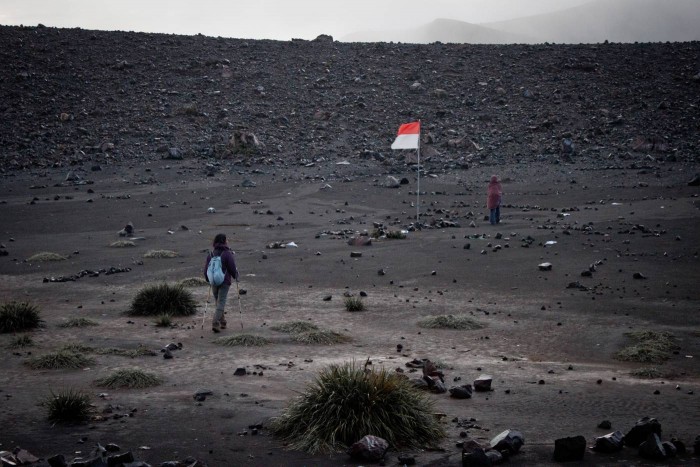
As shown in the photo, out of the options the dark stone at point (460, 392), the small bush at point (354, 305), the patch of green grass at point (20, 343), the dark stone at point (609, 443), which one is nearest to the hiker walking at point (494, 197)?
the small bush at point (354, 305)

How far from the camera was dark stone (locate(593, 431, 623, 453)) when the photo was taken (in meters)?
7.44

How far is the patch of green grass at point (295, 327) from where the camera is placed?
13.5m

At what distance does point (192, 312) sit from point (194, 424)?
7001 millimetres

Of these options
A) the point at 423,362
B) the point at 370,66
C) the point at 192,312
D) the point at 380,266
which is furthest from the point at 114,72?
the point at 423,362

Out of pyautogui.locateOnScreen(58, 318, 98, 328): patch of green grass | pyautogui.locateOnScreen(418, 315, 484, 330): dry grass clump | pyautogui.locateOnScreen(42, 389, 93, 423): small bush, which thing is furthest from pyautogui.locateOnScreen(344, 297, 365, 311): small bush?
pyautogui.locateOnScreen(42, 389, 93, 423): small bush

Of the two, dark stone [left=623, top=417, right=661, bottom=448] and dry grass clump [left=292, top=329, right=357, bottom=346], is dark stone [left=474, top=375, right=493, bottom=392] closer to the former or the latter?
dark stone [left=623, top=417, right=661, bottom=448]

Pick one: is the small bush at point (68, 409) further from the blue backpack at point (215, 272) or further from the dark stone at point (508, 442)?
the blue backpack at point (215, 272)

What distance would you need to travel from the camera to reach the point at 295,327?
44.8 ft

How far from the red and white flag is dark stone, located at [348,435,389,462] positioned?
21199 millimetres

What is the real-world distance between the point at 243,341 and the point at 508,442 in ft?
20.5

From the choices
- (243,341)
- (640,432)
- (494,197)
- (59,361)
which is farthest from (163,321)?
(494,197)

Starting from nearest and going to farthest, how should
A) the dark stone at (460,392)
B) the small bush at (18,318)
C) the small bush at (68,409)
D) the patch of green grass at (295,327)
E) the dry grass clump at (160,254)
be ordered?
1. the small bush at (68,409)
2. the dark stone at (460,392)
3. the small bush at (18,318)
4. the patch of green grass at (295,327)
5. the dry grass clump at (160,254)

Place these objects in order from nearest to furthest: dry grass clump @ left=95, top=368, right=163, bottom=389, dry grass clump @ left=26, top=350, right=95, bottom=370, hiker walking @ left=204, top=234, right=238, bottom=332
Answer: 1. dry grass clump @ left=95, top=368, right=163, bottom=389
2. dry grass clump @ left=26, top=350, right=95, bottom=370
3. hiker walking @ left=204, top=234, right=238, bottom=332

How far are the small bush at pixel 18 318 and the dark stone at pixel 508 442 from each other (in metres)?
9.30
